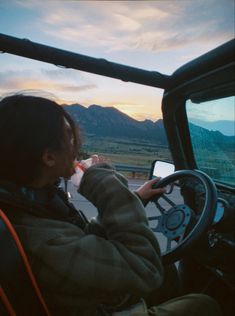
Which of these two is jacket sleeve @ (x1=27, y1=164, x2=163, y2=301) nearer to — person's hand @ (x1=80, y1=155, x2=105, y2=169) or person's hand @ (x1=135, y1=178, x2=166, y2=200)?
person's hand @ (x1=80, y1=155, x2=105, y2=169)

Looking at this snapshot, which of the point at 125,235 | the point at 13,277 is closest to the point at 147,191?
the point at 125,235

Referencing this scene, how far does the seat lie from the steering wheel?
700mm

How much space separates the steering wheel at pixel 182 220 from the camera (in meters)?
1.78

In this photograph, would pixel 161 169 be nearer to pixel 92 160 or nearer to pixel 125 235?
pixel 92 160

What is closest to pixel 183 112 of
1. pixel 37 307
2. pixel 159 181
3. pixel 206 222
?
pixel 159 181

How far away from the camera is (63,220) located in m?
1.47

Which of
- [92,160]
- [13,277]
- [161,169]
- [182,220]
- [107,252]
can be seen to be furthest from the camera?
[161,169]

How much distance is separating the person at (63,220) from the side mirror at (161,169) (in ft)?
2.51

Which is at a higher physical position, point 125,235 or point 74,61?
point 74,61

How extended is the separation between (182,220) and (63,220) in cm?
68

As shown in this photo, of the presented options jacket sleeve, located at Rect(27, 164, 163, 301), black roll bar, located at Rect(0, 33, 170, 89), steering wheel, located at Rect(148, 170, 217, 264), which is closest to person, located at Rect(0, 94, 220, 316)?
jacket sleeve, located at Rect(27, 164, 163, 301)

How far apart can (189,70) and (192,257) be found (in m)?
1.02

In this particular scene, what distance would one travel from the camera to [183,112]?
264 centimetres

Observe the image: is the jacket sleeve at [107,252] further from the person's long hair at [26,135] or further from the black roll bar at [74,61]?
the black roll bar at [74,61]
